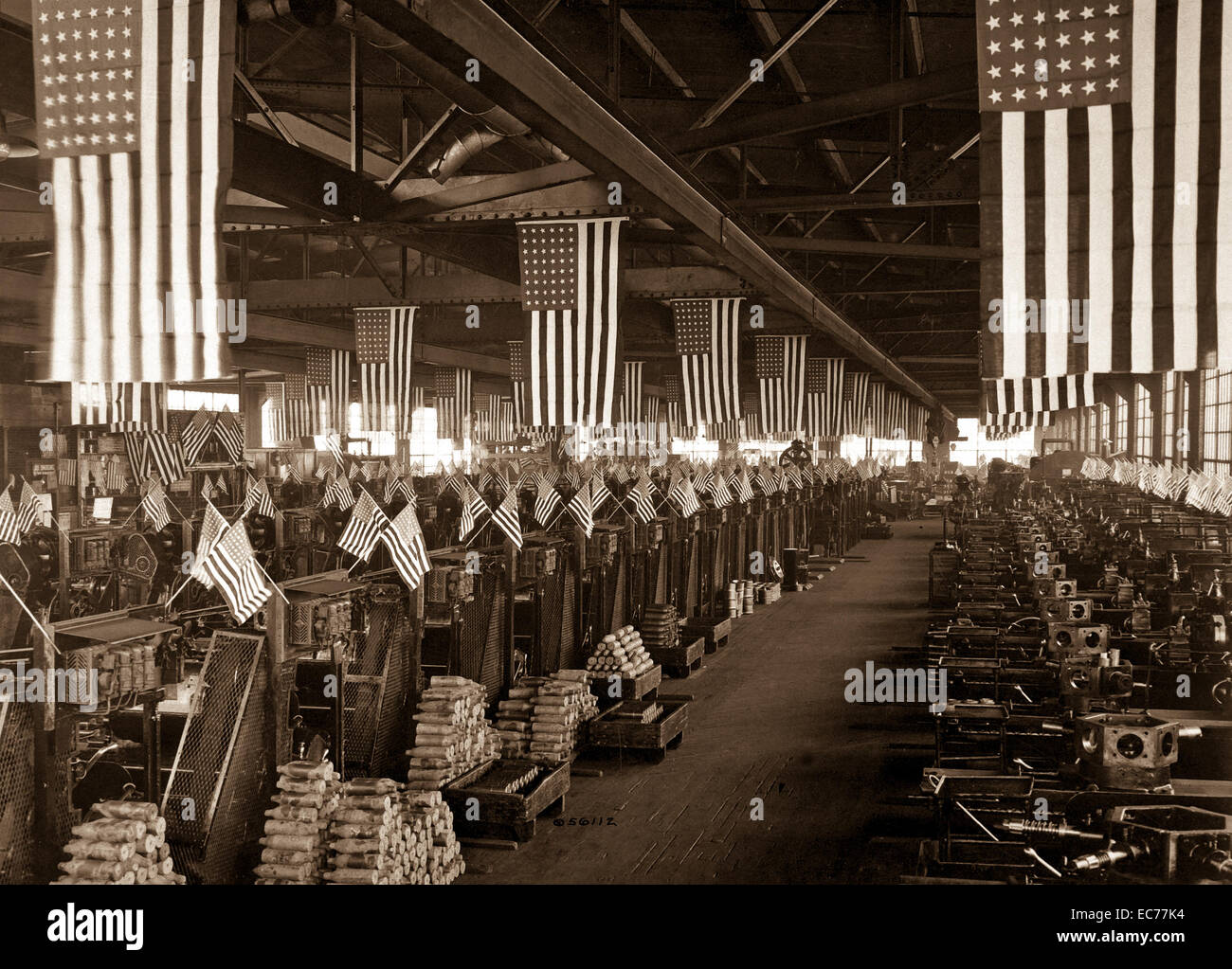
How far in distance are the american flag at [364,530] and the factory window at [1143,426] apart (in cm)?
2937

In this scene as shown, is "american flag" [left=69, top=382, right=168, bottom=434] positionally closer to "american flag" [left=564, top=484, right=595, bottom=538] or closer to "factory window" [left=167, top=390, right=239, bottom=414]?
"american flag" [left=564, top=484, right=595, bottom=538]

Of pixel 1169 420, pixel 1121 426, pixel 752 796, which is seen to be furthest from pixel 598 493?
pixel 1121 426

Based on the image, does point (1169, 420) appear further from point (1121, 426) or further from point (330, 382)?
point (330, 382)

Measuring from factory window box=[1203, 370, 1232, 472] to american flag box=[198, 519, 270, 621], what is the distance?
22246 mm

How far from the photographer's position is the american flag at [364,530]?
1012 centimetres

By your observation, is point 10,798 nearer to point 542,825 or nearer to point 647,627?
point 542,825

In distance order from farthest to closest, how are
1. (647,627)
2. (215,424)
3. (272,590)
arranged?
(215,424), (647,627), (272,590)

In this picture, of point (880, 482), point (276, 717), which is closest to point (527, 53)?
point (276, 717)

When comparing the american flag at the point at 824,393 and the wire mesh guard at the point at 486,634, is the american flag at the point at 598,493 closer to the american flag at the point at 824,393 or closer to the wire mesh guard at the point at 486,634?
the american flag at the point at 824,393

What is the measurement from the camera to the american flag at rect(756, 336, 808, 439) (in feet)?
66.3

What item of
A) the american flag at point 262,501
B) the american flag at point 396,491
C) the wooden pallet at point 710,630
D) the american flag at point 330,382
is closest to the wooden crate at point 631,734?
the wooden pallet at point 710,630

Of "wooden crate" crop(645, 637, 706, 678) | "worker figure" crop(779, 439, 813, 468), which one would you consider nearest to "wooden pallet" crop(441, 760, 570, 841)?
"wooden crate" crop(645, 637, 706, 678)
